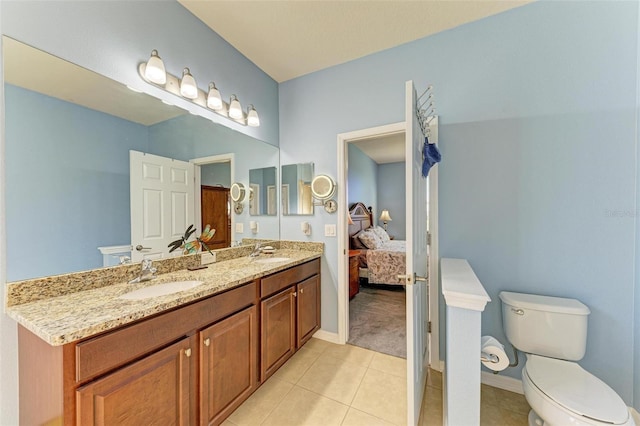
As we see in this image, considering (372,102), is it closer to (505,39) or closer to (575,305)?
(505,39)

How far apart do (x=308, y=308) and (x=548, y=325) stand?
5.64 ft

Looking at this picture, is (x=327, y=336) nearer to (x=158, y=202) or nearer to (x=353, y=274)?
(x=353, y=274)

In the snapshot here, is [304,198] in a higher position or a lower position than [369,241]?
higher

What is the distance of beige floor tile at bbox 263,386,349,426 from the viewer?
1.42m

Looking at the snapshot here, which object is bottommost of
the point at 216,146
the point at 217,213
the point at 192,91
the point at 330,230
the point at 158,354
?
the point at 158,354

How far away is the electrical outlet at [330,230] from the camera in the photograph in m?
2.34

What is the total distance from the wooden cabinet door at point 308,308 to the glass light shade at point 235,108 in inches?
63.3

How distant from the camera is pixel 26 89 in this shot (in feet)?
3.53

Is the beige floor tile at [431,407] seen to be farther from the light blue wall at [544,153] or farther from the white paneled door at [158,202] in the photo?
the white paneled door at [158,202]

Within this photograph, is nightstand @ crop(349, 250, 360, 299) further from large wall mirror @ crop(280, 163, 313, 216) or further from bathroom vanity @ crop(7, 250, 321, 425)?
bathroom vanity @ crop(7, 250, 321, 425)

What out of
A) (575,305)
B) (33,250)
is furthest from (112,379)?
(575,305)

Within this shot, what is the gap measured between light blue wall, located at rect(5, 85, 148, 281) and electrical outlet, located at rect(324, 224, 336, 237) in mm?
1565

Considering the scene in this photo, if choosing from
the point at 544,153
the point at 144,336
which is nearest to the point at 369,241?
the point at 544,153

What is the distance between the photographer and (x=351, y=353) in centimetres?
214
